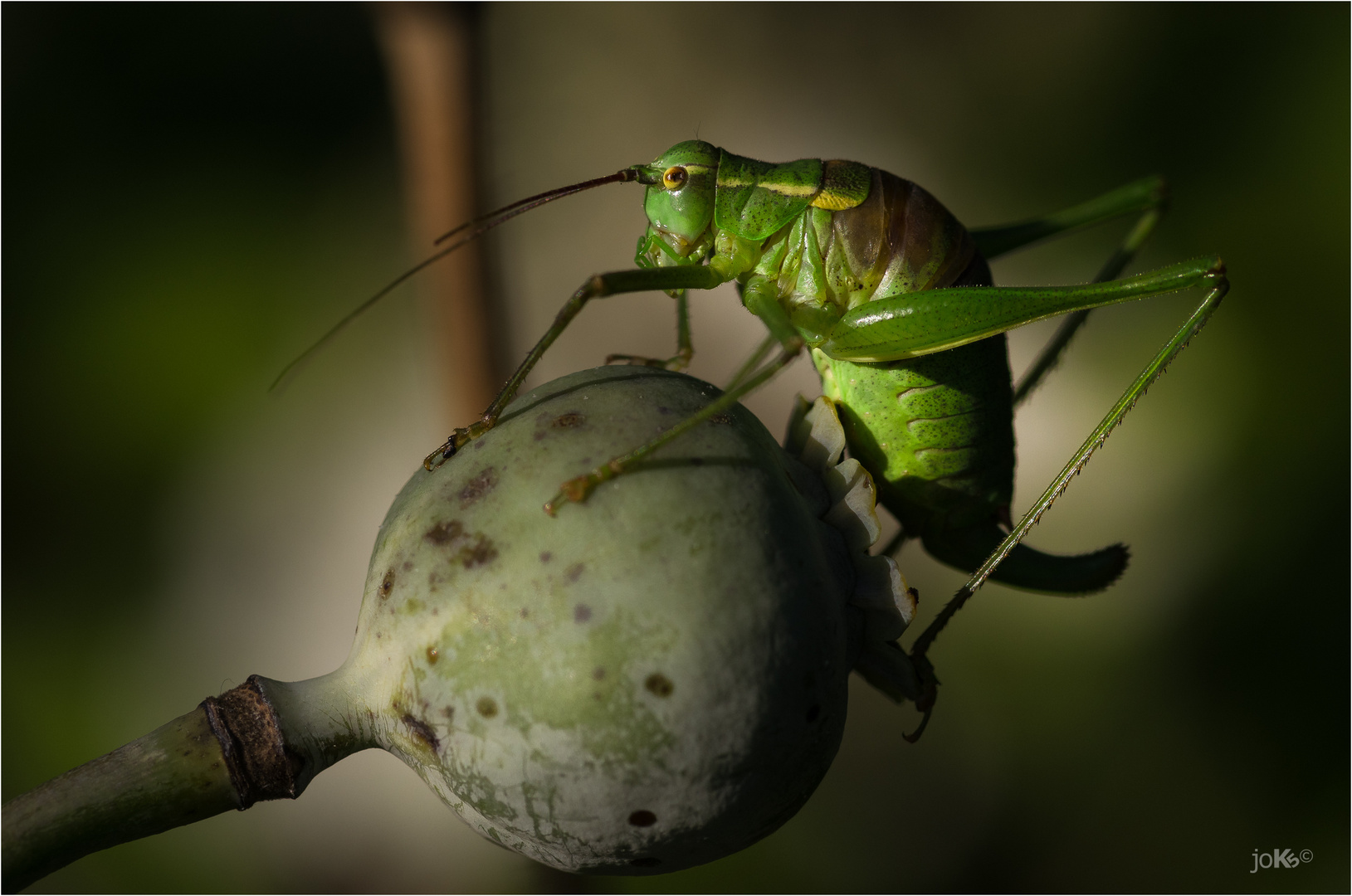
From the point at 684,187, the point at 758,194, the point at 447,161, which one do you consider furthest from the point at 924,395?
the point at 447,161

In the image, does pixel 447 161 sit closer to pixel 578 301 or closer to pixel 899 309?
pixel 578 301

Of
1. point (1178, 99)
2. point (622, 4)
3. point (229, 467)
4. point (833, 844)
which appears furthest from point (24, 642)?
point (1178, 99)

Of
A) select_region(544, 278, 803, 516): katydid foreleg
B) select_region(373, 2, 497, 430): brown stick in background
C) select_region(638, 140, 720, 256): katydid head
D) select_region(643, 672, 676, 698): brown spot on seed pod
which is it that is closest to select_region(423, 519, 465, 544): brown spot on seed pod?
select_region(544, 278, 803, 516): katydid foreleg

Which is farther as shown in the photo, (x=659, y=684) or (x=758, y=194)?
(x=758, y=194)

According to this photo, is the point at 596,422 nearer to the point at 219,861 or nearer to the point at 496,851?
the point at 496,851

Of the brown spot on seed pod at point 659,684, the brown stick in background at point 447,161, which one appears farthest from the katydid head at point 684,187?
the brown spot on seed pod at point 659,684

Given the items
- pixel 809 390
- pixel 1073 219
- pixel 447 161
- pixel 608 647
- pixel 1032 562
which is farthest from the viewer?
pixel 809 390

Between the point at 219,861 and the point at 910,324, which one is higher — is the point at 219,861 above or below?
below
